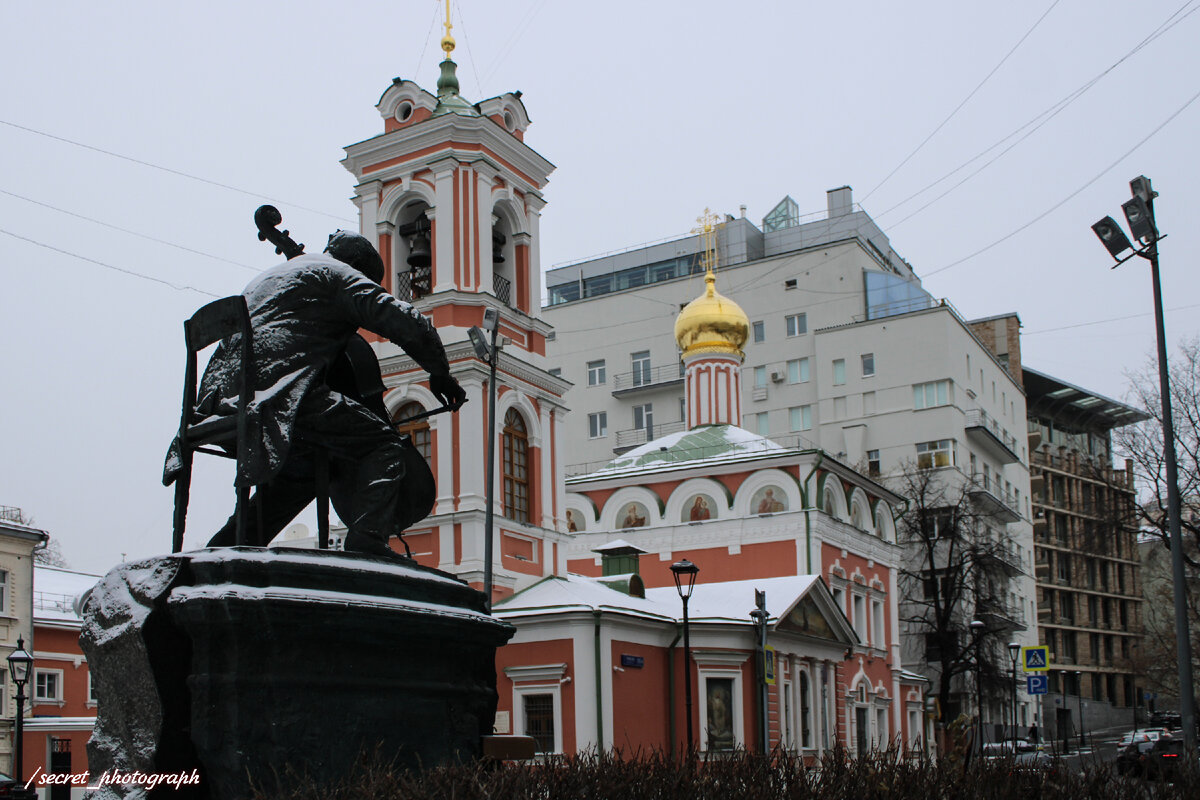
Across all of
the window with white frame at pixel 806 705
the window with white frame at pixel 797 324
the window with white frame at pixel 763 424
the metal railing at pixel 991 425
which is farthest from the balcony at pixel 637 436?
the window with white frame at pixel 806 705

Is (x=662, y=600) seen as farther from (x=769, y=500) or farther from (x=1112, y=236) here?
(x=1112, y=236)

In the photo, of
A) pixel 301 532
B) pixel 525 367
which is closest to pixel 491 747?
pixel 525 367

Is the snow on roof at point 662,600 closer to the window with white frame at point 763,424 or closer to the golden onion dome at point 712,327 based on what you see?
the golden onion dome at point 712,327

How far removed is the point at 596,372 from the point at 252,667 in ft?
182

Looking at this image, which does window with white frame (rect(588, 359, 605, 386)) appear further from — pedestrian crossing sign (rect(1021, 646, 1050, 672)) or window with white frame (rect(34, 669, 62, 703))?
pedestrian crossing sign (rect(1021, 646, 1050, 672))

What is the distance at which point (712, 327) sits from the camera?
141ft

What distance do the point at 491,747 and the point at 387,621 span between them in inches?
30.9

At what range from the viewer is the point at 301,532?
3719 centimetres

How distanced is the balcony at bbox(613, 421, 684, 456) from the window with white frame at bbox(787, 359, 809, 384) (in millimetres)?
5502

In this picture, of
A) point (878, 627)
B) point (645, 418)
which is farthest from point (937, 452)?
point (878, 627)

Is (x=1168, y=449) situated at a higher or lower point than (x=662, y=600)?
higher

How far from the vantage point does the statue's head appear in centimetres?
606

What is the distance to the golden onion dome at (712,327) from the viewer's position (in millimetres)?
43125

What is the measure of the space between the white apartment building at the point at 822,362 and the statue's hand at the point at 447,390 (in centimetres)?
4539
